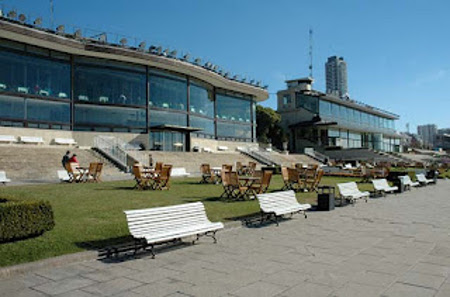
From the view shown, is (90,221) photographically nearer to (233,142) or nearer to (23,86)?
(23,86)

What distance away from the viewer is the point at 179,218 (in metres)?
6.50

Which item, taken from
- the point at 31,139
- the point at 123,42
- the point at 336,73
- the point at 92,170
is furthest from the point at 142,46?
the point at 336,73

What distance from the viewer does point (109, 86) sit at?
1291 inches

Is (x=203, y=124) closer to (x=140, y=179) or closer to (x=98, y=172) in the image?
(x=98, y=172)

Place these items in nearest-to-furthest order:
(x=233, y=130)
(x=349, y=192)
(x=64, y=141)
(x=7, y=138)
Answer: (x=349, y=192) < (x=7, y=138) < (x=64, y=141) < (x=233, y=130)

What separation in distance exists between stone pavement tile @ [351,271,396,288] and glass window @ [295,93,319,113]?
54925 mm

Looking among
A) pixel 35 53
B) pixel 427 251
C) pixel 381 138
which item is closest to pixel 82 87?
pixel 35 53

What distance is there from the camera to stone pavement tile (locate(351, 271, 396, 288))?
4445 mm

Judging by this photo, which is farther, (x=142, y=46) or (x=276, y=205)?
(x=142, y=46)

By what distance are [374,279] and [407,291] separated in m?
0.48

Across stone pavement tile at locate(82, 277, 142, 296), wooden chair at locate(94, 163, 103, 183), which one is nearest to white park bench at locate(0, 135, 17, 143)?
wooden chair at locate(94, 163, 103, 183)

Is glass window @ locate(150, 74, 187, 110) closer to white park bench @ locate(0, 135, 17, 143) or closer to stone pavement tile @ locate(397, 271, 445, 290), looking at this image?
white park bench @ locate(0, 135, 17, 143)

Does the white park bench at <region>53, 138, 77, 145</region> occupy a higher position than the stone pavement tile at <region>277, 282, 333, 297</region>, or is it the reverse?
the white park bench at <region>53, 138, 77, 145</region>

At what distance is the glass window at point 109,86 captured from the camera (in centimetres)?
3140
